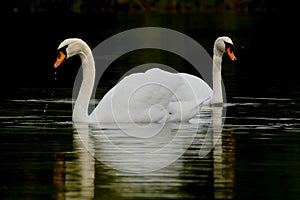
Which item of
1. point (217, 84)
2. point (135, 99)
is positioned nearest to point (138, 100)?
point (135, 99)

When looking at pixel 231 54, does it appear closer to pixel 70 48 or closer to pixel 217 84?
pixel 217 84

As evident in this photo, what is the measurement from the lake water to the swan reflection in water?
12 mm

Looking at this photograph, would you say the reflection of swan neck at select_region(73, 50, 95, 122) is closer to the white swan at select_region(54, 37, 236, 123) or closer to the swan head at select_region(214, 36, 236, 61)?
the white swan at select_region(54, 37, 236, 123)

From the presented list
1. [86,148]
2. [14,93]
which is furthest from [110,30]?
[86,148]

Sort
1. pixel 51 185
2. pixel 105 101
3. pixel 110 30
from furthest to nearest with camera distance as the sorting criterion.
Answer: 1. pixel 110 30
2. pixel 105 101
3. pixel 51 185

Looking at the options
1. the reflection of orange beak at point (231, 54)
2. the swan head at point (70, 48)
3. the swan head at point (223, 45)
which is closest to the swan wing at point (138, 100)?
the swan head at point (70, 48)

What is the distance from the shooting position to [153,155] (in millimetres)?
15008

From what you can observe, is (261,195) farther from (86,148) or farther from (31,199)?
(86,148)

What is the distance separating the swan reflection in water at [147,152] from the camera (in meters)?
13.0

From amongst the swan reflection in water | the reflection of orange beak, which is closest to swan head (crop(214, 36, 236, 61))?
the reflection of orange beak

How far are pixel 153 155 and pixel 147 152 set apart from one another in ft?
0.90

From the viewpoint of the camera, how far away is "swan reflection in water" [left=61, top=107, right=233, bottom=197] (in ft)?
42.8

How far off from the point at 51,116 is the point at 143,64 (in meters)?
13.2

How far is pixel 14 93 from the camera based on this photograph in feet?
78.0
